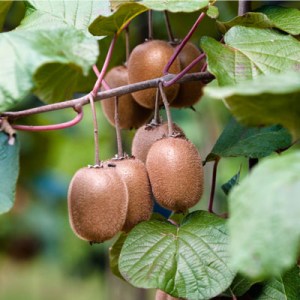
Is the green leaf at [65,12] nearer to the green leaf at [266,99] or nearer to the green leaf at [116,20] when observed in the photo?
the green leaf at [116,20]

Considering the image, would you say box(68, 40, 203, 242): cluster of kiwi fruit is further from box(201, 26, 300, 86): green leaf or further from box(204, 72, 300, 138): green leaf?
box(204, 72, 300, 138): green leaf

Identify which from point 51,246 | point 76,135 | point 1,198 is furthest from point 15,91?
point 51,246

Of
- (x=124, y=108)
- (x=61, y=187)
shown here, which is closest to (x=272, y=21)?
(x=124, y=108)

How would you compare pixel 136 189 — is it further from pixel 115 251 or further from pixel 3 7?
pixel 3 7

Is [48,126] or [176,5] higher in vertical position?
[176,5]

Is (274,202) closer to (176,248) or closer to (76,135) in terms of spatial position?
(176,248)

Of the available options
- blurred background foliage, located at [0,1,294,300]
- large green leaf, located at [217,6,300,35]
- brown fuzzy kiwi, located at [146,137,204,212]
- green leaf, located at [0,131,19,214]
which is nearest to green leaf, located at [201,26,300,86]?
large green leaf, located at [217,6,300,35]
